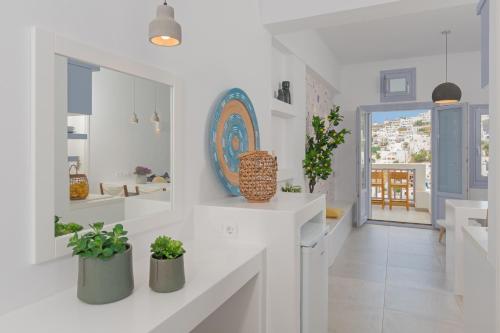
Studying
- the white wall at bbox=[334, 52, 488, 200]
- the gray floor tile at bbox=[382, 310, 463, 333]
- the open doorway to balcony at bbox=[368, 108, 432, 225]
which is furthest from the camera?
the open doorway to balcony at bbox=[368, 108, 432, 225]

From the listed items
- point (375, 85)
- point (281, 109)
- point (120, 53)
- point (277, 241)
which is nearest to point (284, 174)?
point (281, 109)

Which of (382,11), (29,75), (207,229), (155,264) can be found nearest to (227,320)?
(207,229)

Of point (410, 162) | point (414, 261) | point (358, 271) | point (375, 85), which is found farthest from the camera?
point (410, 162)

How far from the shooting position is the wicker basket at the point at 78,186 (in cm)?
125

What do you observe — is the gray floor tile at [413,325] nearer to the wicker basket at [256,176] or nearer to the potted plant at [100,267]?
the wicker basket at [256,176]

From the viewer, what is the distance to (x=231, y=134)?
7.61ft

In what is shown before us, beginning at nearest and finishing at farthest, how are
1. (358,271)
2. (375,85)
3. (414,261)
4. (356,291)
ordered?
(356,291)
(358,271)
(414,261)
(375,85)

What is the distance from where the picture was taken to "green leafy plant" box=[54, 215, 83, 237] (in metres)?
1.19

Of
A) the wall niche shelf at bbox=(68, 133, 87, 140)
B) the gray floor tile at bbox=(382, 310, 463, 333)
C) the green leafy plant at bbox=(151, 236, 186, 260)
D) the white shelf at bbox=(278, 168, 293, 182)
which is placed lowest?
the gray floor tile at bbox=(382, 310, 463, 333)

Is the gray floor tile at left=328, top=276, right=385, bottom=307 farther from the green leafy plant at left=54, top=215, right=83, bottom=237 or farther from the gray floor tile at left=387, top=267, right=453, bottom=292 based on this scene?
the green leafy plant at left=54, top=215, right=83, bottom=237

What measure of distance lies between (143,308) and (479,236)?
4.97 feet

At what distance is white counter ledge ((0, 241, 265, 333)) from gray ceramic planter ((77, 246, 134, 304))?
27 millimetres

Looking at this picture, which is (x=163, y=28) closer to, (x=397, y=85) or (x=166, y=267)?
(x=166, y=267)

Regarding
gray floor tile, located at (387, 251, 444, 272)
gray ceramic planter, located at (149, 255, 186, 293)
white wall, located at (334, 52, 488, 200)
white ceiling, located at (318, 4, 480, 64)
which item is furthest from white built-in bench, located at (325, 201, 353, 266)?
gray ceramic planter, located at (149, 255, 186, 293)
